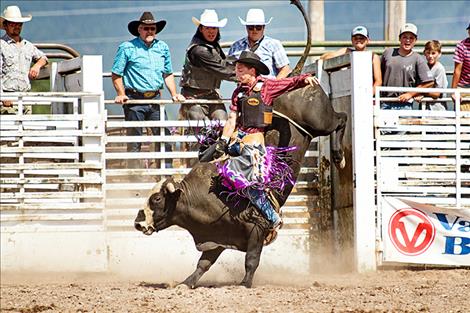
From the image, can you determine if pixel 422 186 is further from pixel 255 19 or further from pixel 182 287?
pixel 182 287

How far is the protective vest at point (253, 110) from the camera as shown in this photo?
941 cm

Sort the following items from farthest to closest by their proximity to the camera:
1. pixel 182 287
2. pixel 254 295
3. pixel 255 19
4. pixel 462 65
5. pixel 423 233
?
1. pixel 462 65
2. pixel 255 19
3. pixel 423 233
4. pixel 182 287
5. pixel 254 295

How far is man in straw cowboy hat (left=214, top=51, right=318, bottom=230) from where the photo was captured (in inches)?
368

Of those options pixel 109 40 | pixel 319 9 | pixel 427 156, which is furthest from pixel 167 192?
pixel 109 40

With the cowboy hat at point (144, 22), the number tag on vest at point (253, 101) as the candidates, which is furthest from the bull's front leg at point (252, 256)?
the cowboy hat at point (144, 22)

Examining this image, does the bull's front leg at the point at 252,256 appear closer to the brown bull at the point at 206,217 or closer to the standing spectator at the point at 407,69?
the brown bull at the point at 206,217

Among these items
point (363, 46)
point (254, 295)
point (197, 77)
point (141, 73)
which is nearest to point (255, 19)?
point (197, 77)

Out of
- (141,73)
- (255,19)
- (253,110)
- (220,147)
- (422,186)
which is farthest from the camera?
(141,73)

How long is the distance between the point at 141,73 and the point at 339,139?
208 centimetres

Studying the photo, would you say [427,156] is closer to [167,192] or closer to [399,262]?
[399,262]

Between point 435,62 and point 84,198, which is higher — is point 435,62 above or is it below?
above

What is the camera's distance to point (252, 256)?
9.43m

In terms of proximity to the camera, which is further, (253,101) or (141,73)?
(141,73)

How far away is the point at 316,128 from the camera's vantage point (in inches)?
405
